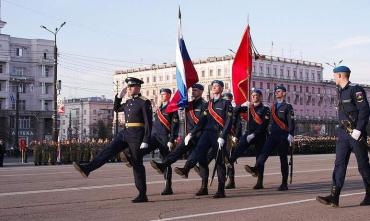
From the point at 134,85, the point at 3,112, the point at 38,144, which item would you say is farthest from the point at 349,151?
the point at 3,112

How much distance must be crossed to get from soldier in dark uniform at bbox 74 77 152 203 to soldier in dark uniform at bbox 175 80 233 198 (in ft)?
3.29

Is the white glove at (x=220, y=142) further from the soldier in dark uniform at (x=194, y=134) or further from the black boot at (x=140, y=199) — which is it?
the black boot at (x=140, y=199)

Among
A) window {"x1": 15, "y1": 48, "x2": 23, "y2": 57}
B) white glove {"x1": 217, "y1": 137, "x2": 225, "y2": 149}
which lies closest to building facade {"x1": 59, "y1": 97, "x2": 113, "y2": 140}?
window {"x1": 15, "y1": 48, "x2": 23, "y2": 57}

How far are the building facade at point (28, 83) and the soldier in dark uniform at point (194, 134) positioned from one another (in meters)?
70.4

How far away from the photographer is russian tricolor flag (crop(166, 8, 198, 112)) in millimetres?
11565

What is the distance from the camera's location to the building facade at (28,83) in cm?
7919

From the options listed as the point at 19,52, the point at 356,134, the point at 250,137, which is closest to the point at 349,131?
the point at 356,134

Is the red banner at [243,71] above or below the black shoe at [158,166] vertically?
above

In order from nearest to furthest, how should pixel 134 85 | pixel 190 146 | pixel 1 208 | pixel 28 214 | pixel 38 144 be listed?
1. pixel 28 214
2. pixel 1 208
3. pixel 134 85
4. pixel 190 146
5. pixel 38 144

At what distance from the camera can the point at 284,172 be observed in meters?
12.0

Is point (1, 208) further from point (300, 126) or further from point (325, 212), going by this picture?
point (300, 126)

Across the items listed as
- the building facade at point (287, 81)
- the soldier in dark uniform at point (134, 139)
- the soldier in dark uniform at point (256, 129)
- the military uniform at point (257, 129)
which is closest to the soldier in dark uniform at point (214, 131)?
the soldier in dark uniform at point (134, 139)

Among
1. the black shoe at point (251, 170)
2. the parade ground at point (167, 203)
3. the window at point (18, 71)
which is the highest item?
the window at point (18, 71)

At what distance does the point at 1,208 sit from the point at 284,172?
18.9 ft
